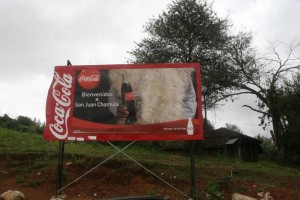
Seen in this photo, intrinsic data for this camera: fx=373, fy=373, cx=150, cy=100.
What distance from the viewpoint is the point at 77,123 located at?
1066 centimetres

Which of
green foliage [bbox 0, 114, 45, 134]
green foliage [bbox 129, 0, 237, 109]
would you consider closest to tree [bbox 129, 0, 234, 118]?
green foliage [bbox 129, 0, 237, 109]

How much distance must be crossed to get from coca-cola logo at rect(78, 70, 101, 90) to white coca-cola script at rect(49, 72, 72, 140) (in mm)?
331

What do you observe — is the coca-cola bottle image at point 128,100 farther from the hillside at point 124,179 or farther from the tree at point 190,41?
the tree at point 190,41

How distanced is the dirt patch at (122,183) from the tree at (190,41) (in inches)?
447

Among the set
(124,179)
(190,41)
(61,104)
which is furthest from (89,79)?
(190,41)

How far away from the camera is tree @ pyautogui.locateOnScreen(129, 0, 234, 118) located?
22641 millimetres

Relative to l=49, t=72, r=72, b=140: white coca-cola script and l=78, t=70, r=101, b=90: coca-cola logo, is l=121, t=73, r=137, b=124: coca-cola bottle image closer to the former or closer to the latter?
l=78, t=70, r=101, b=90: coca-cola logo

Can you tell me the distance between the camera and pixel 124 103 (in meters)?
10.8

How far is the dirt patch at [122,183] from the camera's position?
10625 millimetres

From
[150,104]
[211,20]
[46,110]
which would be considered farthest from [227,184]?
[211,20]

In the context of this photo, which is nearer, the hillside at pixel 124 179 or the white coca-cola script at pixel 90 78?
the hillside at pixel 124 179

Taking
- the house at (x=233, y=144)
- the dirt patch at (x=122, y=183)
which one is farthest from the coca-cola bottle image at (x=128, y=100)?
the house at (x=233, y=144)

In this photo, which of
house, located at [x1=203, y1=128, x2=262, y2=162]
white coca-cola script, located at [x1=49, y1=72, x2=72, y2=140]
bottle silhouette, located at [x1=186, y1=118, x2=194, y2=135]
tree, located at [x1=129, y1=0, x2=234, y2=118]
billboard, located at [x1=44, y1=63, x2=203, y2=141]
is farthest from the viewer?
house, located at [x1=203, y1=128, x2=262, y2=162]

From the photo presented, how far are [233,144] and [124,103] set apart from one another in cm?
2524
